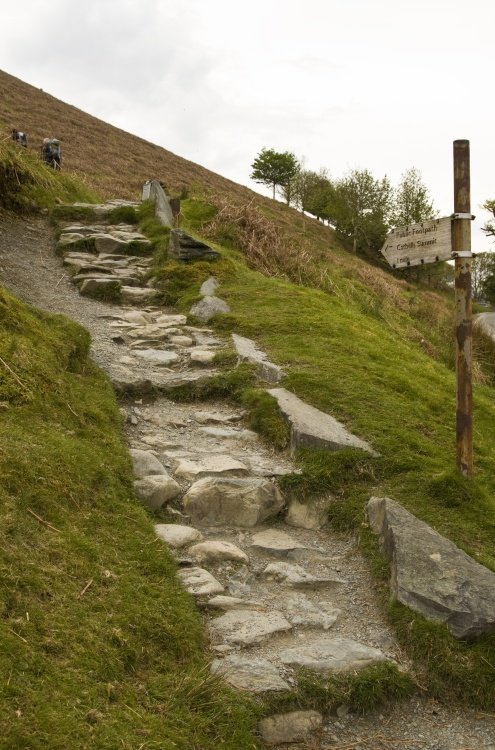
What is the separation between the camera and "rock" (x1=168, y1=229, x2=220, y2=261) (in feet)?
42.5

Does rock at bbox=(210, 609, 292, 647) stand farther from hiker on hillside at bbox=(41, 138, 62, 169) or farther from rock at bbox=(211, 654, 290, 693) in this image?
hiker on hillside at bbox=(41, 138, 62, 169)

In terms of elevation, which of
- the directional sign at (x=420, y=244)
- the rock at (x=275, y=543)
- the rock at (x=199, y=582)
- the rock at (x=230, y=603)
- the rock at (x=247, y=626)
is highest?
the directional sign at (x=420, y=244)

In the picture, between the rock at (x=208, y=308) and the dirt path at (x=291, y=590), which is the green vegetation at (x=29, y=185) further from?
the dirt path at (x=291, y=590)

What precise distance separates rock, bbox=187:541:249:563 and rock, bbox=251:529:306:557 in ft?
0.72

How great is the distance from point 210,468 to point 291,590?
158 centimetres

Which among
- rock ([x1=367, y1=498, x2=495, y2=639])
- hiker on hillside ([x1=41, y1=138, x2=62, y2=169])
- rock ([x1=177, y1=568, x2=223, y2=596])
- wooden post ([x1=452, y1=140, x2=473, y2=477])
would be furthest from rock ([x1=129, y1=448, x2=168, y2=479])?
hiker on hillside ([x1=41, y1=138, x2=62, y2=169])

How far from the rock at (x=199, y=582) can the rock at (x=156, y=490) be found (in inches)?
31.9

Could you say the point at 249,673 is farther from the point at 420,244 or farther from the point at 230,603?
the point at 420,244

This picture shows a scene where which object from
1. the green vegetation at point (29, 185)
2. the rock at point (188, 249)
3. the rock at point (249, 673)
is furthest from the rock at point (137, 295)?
the rock at point (249, 673)

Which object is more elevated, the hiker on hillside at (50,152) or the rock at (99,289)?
the hiker on hillside at (50,152)

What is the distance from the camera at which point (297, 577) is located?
490 centimetres

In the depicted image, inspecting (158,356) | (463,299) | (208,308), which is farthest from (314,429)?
(208,308)

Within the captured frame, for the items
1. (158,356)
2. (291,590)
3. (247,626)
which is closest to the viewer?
(247,626)

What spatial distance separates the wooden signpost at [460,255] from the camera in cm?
578
